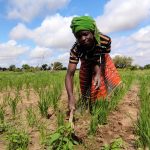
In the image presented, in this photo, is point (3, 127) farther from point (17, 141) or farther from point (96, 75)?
point (96, 75)

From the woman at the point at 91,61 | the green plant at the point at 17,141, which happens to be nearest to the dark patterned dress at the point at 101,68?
the woman at the point at 91,61

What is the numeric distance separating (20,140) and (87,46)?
1.71 metres

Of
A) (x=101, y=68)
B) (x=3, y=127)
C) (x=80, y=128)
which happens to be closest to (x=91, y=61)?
(x=101, y=68)

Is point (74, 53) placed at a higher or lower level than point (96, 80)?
higher

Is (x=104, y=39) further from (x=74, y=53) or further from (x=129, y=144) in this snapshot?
(x=129, y=144)

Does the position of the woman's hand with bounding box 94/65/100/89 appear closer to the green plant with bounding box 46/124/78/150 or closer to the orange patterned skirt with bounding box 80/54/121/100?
the orange patterned skirt with bounding box 80/54/121/100

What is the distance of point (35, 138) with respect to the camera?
352 centimetres

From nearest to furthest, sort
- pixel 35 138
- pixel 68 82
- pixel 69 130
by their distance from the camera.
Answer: pixel 69 130 → pixel 35 138 → pixel 68 82

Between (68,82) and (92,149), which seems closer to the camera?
(92,149)

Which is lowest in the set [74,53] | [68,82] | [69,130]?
[69,130]

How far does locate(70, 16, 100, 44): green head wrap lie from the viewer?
13.3 ft

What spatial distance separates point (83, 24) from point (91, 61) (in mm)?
856

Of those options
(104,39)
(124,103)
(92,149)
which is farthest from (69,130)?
(124,103)

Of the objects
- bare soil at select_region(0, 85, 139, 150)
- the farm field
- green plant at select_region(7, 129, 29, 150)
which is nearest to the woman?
the farm field
